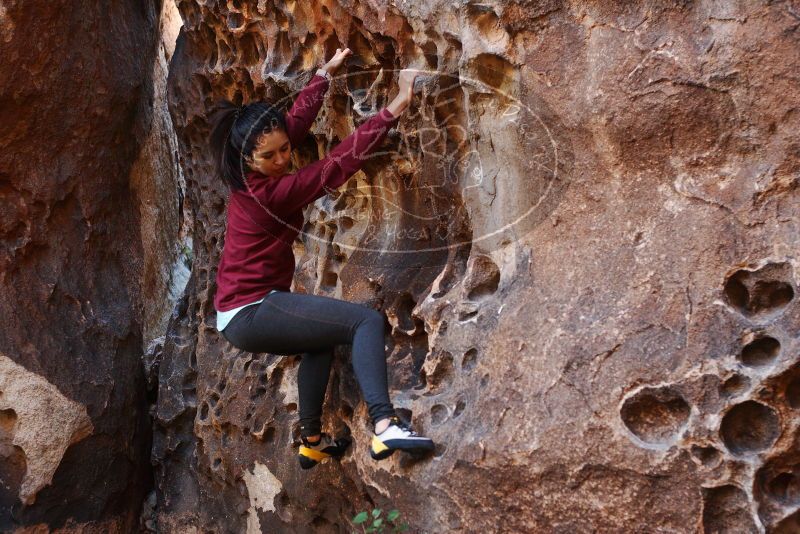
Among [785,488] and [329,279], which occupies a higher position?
[329,279]

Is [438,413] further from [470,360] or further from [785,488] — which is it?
[785,488]

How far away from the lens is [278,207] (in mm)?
2746

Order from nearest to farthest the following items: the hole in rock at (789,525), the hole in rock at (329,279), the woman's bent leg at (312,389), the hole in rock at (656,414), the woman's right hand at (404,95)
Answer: the hole in rock at (789,525)
the hole in rock at (656,414)
the woman's right hand at (404,95)
the woman's bent leg at (312,389)
the hole in rock at (329,279)

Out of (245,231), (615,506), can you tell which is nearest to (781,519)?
(615,506)

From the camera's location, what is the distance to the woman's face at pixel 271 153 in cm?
275

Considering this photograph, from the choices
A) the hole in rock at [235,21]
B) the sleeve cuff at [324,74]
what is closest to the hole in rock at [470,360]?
the sleeve cuff at [324,74]

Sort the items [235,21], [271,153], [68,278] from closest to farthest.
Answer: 1. [271,153]
2. [235,21]
3. [68,278]

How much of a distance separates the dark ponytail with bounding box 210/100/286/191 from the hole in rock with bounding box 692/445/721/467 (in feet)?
4.79

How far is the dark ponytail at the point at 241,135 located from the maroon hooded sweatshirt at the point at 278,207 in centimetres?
5

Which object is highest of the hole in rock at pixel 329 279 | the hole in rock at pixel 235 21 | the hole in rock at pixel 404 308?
the hole in rock at pixel 235 21

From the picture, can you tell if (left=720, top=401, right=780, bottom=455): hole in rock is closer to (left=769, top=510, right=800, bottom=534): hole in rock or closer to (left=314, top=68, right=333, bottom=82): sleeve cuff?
(left=769, top=510, right=800, bottom=534): hole in rock

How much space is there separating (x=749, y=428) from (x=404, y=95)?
1.25 meters

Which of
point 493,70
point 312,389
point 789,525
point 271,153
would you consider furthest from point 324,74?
point 789,525

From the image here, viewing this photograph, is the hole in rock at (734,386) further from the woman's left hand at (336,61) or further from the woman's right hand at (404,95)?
the woman's left hand at (336,61)
